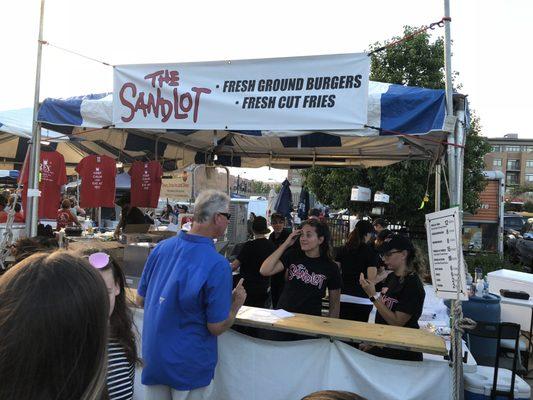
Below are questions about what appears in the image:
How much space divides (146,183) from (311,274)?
3.95 metres

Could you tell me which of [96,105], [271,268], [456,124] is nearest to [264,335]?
[271,268]

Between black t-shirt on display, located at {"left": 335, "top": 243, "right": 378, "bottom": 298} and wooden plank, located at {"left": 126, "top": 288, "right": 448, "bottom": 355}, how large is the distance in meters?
1.52

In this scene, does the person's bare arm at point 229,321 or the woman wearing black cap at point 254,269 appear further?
the woman wearing black cap at point 254,269

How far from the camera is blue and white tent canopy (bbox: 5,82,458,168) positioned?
12.3ft

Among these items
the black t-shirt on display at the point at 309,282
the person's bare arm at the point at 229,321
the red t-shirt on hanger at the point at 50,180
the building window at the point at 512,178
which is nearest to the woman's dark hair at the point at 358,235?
the black t-shirt on display at the point at 309,282

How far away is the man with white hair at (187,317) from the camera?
2561 millimetres

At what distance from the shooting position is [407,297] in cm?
335

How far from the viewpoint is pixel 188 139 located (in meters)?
7.15

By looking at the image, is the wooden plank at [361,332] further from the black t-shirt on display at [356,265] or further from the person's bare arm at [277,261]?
the black t-shirt on display at [356,265]

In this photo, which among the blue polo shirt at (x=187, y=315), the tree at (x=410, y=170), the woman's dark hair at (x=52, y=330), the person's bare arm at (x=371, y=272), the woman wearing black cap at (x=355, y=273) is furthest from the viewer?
the tree at (x=410, y=170)

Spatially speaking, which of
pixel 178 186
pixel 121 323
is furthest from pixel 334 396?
pixel 178 186

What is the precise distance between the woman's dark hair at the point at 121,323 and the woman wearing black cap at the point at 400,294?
1942 millimetres

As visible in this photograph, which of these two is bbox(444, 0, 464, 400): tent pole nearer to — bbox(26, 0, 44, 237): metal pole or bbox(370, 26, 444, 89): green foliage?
bbox(26, 0, 44, 237): metal pole

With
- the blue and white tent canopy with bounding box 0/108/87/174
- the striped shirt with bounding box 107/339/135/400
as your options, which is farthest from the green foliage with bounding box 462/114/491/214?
the striped shirt with bounding box 107/339/135/400
